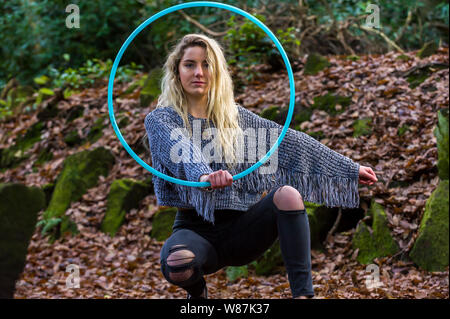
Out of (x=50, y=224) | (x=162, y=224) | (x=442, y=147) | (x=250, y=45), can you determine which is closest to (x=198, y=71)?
(x=442, y=147)

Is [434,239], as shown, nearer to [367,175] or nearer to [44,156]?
[367,175]

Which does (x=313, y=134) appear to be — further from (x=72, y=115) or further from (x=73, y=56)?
(x=73, y=56)

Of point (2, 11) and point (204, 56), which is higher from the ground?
point (2, 11)

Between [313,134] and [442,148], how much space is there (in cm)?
139

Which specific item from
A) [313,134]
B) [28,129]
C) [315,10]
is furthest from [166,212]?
[315,10]

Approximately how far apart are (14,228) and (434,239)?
128 inches

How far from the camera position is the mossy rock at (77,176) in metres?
6.61

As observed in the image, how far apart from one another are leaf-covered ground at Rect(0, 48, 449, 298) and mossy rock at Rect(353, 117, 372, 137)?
0.16 ft

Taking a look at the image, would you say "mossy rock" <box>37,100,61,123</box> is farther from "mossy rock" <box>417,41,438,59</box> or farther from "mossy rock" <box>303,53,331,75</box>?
"mossy rock" <box>417,41,438,59</box>

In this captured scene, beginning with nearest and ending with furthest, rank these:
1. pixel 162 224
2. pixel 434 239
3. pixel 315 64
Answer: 1. pixel 434 239
2. pixel 162 224
3. pixel 315 64

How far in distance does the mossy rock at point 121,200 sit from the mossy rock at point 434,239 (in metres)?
3.05

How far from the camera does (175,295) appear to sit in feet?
16.1

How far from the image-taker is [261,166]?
2.86 m

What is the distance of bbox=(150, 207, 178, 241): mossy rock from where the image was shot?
568 centimetres
